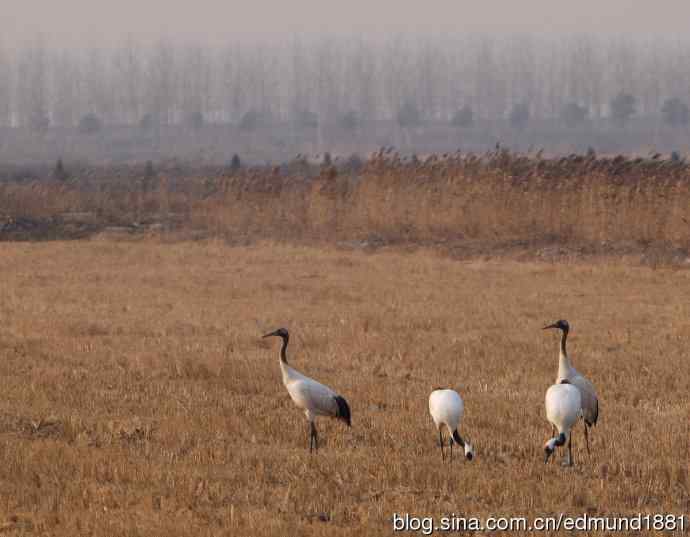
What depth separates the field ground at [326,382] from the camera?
24.0ft

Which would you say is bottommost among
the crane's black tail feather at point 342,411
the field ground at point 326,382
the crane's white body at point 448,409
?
the field ground at point 326,382

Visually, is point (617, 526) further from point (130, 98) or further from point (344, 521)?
point (130, 98)

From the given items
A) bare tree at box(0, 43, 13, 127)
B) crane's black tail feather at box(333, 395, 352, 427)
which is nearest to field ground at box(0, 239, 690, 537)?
crane's black tail feather at box(333, 395, 352, 427)

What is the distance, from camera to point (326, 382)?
1178 centimetres

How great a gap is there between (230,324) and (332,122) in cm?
11257

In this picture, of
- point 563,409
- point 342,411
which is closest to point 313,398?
point 342,411

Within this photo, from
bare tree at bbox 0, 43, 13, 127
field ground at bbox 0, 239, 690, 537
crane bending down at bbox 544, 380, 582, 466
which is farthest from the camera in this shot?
bare tree at bbox 0, 43, 13, 127

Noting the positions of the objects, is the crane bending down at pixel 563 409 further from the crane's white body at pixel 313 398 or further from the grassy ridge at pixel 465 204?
the grassy ridge at pixel 465 204

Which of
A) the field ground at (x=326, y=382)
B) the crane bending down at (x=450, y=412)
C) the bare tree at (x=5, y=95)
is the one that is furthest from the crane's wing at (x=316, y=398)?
the bare tree at (x=5, y=95)

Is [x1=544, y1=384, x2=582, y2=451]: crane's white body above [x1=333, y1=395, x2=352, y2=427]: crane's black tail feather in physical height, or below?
above

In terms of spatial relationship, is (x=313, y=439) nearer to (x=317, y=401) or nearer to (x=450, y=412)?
(x=317, y=401)

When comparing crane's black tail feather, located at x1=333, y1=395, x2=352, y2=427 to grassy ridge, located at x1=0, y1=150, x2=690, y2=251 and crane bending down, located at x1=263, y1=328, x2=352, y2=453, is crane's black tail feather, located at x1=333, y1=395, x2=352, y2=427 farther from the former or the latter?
grassy ridge, located at x1=0, y1=150, x2=690, y2=251

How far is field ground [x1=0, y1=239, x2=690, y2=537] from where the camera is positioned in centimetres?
730

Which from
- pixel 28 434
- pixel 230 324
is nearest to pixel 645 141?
pixel 230 324
